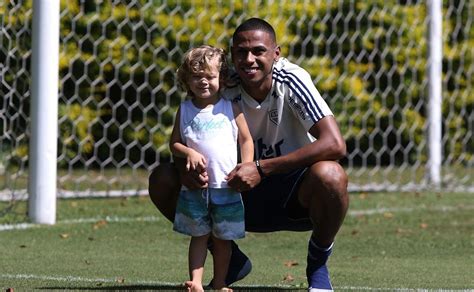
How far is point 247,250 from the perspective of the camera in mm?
7316

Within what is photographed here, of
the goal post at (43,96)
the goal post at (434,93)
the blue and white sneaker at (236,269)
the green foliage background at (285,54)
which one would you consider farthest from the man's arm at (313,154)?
the goal post at (434,93)

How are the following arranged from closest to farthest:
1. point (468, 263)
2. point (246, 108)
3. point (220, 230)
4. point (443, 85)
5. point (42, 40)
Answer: point (220, 230) < point (246, 108) < point (468, 263) < point (42, 40) < point (443, 85)

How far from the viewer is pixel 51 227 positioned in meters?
8.07

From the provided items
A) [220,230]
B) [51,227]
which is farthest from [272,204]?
[51,227]

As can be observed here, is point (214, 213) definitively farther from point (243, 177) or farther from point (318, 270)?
point (318, 270)

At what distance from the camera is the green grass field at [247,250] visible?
584cm

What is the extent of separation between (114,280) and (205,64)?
115cm

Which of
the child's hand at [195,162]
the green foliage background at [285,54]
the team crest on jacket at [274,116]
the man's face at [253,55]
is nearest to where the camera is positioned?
the child's hand at [195,162]

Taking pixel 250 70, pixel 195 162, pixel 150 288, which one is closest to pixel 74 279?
pixel 150 288

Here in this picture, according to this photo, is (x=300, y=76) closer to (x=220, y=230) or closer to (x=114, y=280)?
(x=220, y=230)

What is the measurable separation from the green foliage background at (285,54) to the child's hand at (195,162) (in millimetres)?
3527

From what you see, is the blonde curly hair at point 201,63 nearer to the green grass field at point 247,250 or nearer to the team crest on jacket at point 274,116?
the team crest on jacket at point 274,116

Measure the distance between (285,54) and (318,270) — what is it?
20.5ft

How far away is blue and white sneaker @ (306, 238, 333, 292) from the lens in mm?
5336
